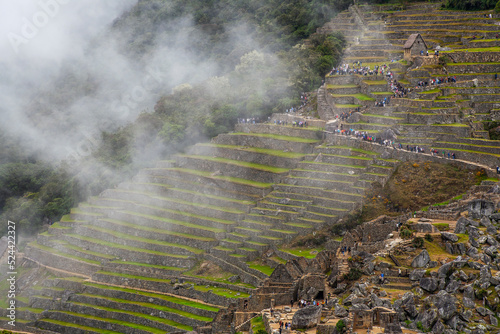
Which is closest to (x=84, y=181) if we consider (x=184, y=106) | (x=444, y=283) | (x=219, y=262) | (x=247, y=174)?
(x=184, y=106)

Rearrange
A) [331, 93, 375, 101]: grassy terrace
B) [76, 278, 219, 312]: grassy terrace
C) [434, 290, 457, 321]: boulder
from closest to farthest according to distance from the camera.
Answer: [434, 290, 457, 321]: boulder → [76, 278, 219, 312]: grassy terrace → [331, 93, 375, 101]: grassy terrace

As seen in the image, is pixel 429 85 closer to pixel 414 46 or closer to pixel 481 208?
pixel 414 46

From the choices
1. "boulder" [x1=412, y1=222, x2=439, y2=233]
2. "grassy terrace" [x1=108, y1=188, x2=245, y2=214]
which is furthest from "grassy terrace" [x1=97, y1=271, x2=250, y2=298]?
"boulder" [x1=412, y1=222, x2=439, y2=233]

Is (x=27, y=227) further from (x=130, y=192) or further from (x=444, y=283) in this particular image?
(x=444, y=283)

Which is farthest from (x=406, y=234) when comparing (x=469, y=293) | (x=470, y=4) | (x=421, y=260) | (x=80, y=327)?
(x=470, y=4)

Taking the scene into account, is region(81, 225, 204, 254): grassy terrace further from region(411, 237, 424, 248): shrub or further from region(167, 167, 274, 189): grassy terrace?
region(411, 237, 424, 248): shrub

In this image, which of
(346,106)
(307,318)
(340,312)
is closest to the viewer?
(340,312)
